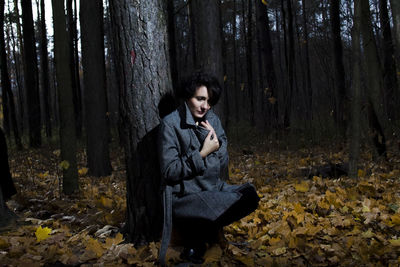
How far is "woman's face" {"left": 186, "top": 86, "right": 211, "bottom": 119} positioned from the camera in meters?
2.90

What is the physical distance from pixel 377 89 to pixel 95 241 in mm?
5148

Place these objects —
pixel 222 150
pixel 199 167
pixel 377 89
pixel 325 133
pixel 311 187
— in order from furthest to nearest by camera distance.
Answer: pixel 325 133
pixel 377 89
pixel 311 187
pixel 222 150
pixel 199 167

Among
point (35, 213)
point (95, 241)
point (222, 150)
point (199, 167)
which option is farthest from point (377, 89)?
point (35, 213)

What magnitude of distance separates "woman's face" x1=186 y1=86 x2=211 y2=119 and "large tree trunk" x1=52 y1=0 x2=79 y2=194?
2.88m

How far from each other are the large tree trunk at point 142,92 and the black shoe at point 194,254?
368 millimetres

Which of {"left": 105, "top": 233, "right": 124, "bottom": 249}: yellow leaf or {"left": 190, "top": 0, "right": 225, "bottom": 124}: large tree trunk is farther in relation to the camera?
{"left": 190, "top": 0, "right": 225, "bottom": 124}: large tree trunk

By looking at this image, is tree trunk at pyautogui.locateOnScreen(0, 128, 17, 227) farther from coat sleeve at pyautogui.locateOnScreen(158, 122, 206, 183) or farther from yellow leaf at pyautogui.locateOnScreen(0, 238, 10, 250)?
coat sleeve at pyautogui.locateOnScreen(158, 122, 206, 183)

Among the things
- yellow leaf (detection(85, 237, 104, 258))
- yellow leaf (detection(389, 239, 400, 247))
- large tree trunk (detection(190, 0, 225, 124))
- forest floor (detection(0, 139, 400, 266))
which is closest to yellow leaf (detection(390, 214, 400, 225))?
forest floor (detection(0, 139, 400, 266))

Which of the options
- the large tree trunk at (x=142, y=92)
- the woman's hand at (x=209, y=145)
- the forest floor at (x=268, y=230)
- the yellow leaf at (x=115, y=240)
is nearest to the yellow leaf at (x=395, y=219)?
the forest floor at (x=268, y=230)

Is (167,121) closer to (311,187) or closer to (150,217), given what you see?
(150,217)

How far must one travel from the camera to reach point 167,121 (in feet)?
9.19

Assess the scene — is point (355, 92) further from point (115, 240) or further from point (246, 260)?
point (115, 240)

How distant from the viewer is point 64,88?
5.10 m

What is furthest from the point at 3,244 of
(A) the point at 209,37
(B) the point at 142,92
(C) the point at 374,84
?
(C) the point at 374,84
